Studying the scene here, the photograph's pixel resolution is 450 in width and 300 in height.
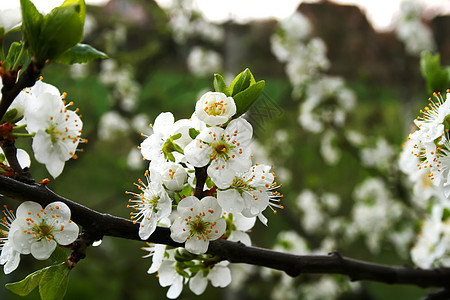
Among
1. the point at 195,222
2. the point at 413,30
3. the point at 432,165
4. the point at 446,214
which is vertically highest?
the point at 413,30

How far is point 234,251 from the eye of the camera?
2.18 ft

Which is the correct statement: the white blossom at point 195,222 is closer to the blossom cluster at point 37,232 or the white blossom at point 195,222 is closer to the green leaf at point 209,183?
the green leaf at point 209,183

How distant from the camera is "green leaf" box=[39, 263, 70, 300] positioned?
61cm

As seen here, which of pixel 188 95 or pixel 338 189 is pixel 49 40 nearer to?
pixel 188 95

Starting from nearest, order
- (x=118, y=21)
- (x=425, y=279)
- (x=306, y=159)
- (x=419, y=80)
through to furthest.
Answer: (x=425, y=279) < (x=419, y=80) < (x=118, y=21) < (x=306, y=159)

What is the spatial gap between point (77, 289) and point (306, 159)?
7.37 feet

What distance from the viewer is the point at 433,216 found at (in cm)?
132

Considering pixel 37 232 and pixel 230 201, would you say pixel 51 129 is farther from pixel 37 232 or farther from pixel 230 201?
pixel 230 201

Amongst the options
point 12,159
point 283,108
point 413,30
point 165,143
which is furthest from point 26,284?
point 413,30

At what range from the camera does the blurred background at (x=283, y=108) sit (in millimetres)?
2666

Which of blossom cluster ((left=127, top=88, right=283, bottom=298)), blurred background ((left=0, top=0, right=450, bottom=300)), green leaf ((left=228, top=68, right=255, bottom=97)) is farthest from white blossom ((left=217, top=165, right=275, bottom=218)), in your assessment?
blurred background ((left=0, top=0, right=450, bottom=300))

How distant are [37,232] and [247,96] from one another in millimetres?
362

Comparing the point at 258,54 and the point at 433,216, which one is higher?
the point at 258,54

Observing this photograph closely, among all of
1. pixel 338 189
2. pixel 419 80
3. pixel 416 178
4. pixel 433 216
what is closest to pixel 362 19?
pixel 419 80
